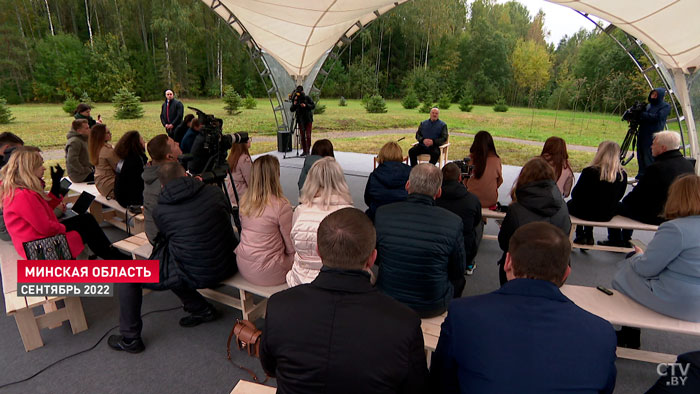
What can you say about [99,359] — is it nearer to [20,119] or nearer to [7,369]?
[7,369]

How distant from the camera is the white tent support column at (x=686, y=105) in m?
5.60

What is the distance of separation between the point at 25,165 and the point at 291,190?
380cm

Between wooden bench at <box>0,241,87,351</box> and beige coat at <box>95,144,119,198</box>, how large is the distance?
1.26 metres

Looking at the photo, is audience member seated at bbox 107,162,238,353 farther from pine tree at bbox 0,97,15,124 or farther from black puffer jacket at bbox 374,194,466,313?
pine tree at bbox 0,97,15,124

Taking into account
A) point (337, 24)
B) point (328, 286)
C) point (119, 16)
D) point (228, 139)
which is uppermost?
point (119, 16)

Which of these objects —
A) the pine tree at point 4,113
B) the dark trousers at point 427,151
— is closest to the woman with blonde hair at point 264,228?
the dark trousers at point 427,151

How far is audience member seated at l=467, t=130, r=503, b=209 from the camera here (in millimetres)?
3873

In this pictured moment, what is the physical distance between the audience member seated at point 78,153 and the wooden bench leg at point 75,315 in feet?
8.87

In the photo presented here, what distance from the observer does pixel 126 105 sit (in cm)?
1376

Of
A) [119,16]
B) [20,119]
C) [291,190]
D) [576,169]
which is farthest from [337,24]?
[119,16]

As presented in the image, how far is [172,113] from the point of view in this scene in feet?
25.1

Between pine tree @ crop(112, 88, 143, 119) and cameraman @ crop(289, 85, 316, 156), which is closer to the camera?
cameraman @ crop(289, 85, 316, 156)

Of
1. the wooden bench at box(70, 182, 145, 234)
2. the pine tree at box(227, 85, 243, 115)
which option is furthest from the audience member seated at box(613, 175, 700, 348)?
the pine tree at box(227, 85, 243, 115)

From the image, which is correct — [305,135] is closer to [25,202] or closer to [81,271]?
[81,271]
